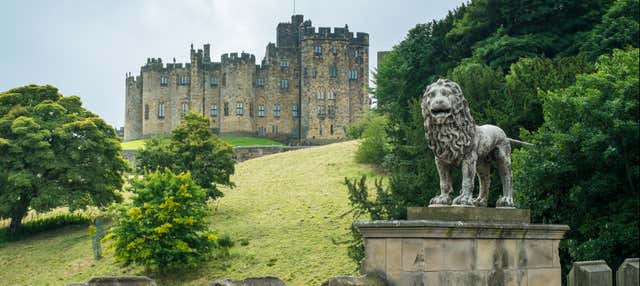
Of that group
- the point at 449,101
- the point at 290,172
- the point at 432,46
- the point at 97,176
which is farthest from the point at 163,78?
the point at 449,101

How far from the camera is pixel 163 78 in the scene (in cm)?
10838

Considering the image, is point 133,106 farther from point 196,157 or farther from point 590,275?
point 590,275

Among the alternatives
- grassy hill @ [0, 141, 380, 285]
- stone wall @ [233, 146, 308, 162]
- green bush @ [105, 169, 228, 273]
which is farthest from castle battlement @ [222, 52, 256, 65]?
green bush @ [105, 169, 228, 273]

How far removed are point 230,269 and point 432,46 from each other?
1594 centimetres

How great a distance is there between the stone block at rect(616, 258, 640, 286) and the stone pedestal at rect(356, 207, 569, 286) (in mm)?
1194

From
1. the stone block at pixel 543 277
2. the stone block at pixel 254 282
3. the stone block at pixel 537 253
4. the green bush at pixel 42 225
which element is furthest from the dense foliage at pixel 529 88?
the green bush at pixel 42 225

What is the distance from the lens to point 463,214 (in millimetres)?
10336

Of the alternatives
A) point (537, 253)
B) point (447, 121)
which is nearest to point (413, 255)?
point (447, 121)

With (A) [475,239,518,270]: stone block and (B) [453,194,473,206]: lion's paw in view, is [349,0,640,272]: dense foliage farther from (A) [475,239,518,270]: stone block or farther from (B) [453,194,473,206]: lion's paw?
(B) [453,194,473,206]: lion's paw

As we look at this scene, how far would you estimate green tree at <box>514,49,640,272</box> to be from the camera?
64.8 feet

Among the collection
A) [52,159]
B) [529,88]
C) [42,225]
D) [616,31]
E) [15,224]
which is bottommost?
[42,225]

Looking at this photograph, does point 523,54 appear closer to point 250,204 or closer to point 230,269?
point 230,269

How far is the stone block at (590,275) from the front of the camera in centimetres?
1005

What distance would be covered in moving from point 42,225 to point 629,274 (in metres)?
47.3
